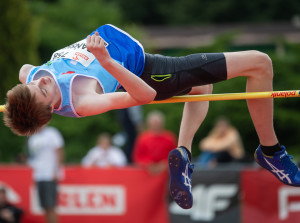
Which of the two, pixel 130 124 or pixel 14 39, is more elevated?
pixel 14 39

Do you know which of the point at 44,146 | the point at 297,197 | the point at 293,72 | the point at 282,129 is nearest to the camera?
the point at 297,197

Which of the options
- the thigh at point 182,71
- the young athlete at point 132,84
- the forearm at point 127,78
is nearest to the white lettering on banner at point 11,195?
the young athlete at point 132,84

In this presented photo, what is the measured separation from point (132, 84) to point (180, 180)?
99cm

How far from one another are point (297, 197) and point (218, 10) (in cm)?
2454

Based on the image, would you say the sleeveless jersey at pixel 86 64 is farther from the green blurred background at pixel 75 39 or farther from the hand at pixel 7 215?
the green blurred background at pixel 75 39

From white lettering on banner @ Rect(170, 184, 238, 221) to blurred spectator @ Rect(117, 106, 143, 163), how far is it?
1722mm

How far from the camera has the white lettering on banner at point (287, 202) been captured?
7.61m

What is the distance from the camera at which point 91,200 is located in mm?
8258

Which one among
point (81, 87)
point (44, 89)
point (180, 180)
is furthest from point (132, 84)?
point (180, 180)

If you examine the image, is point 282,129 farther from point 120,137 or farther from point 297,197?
point 297,197

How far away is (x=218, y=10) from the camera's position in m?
31.3

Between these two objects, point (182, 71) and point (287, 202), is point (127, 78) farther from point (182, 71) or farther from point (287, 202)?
point (287, 202)

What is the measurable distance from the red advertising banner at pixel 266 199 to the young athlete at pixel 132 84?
10.3ft

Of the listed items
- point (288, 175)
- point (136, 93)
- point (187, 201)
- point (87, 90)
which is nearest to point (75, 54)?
point (87, 90)
